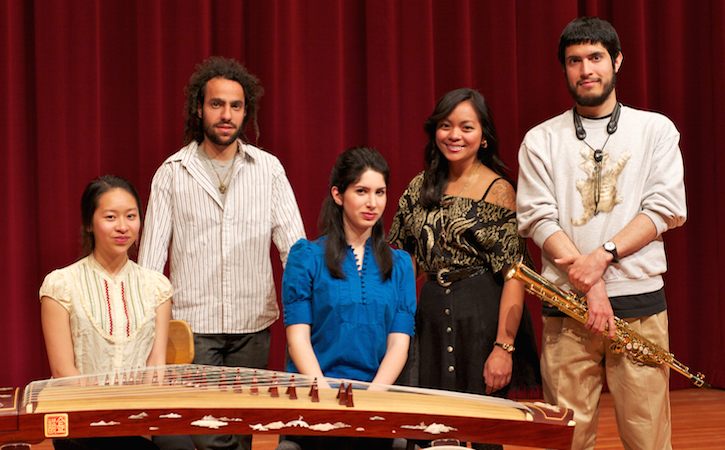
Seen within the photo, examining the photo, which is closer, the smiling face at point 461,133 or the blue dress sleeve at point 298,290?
the blue dress sleeve at point 298,290

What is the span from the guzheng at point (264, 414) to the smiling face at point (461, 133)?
0.97m

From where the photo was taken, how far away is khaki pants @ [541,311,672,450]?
2.18 meters

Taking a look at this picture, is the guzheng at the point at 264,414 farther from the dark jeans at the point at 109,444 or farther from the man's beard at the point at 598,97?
the man's beard at the point at 598,97

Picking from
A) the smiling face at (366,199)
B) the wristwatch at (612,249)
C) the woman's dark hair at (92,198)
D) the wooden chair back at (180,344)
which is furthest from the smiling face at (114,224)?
the wristwatch at (612,249)

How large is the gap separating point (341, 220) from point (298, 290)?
0.28 meters

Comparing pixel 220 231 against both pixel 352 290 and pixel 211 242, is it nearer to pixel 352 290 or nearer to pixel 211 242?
pixel 211 242

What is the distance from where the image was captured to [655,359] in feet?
7.08

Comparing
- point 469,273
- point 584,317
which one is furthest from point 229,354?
point 584,317

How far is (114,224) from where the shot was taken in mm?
2189

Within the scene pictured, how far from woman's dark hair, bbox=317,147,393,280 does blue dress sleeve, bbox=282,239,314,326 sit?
0.07m

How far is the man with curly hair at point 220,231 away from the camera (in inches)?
104

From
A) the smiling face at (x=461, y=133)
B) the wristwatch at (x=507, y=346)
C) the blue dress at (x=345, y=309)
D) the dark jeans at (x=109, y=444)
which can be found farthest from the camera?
the smiling face at (x=461, y=133)

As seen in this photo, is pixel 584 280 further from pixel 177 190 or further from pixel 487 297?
pixel 177 190

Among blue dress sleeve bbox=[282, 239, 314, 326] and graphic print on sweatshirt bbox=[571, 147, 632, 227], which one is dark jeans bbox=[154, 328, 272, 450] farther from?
graphic print on sweatshirt bbox=[571, 147, 632, 227]
